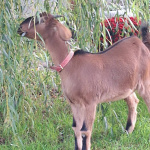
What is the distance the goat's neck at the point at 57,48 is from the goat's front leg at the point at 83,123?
404 millimetres

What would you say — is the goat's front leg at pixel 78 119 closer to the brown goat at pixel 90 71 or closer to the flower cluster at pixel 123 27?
the brown goat at pixel 90 71

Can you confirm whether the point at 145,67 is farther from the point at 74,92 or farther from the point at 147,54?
the point at 74,92

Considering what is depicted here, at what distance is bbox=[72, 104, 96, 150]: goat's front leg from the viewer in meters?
2.85

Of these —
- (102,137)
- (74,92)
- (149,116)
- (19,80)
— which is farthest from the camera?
(149,116)

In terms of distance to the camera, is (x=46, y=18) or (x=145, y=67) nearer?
(x=46, y=18)

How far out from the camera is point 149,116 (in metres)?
3.98

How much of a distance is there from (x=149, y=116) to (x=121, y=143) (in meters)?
0.74

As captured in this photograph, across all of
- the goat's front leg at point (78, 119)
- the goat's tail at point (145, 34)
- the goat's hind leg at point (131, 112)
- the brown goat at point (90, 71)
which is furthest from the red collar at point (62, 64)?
the goat's hind leg at point (131, 112)

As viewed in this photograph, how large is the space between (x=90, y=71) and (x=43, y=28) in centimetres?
50

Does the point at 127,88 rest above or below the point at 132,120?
above

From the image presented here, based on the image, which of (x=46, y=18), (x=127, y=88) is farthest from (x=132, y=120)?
(x=46, y=18)

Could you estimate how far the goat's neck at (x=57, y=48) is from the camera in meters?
2.81

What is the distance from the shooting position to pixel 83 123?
2885 mm

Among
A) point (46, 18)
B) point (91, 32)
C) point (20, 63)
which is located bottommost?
point (20, 63)
